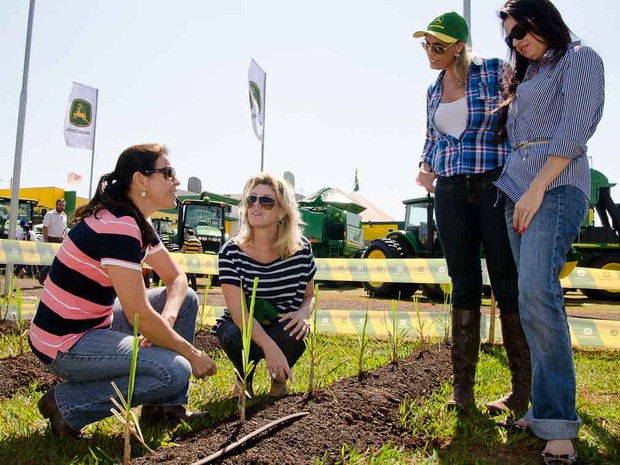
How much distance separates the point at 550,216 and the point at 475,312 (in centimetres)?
76

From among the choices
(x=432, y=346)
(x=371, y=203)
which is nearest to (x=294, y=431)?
(x=432, y=346)

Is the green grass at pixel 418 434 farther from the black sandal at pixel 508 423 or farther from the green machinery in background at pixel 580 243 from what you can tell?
the green machinery in background at pixel 580 243

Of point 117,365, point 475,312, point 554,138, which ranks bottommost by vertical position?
point 117,365

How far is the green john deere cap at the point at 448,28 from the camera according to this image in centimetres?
240

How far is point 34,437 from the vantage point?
7.13 ft

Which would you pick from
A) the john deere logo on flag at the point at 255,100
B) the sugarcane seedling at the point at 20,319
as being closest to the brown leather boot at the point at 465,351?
the sugarcane seedling at the point at 20,319

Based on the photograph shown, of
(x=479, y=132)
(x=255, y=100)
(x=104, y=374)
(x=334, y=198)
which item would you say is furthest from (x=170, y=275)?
(x=334, y=198)

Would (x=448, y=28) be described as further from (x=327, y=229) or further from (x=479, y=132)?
(x=327, y=229)

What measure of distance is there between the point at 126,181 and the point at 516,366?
1880 millimetres

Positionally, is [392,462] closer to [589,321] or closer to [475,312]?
[475,312]

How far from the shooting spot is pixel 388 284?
33.1ft

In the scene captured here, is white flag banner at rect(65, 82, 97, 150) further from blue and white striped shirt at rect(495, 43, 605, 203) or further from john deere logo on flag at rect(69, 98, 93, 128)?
blue and white striped shirt at rect(495, 43, 605, 203)

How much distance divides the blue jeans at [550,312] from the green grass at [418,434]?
0.75 ft

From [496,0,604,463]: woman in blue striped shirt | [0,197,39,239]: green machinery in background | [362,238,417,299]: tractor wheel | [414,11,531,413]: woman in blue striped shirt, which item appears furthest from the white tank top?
[0,197,39,239]: green machinery in background
